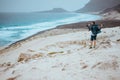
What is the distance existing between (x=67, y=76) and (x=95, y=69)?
1516mm

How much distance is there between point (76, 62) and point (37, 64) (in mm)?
2650

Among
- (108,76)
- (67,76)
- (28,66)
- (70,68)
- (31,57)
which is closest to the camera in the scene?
(108,76)

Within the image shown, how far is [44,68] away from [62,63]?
1163 millimetres

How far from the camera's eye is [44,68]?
1250 cm

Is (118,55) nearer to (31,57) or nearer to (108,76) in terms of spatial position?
(108,76)

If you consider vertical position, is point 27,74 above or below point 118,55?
below

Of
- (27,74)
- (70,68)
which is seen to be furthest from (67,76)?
(27,74)

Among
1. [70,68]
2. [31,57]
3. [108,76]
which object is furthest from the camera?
[31,57]

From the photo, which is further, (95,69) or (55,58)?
(55,58)

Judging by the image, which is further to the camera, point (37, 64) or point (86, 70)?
point (37, 64)

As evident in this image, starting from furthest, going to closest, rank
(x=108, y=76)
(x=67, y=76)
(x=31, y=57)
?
(x=31, y=57) → (x=67, y=76) → (x=108, y=76)

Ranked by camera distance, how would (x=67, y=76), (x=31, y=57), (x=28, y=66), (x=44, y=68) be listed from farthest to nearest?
(x=31, y=57) < (x=28, y=66) < (x=44, y=68) < (x=67, y=76)

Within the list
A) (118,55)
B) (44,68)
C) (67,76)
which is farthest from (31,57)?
(118,55)

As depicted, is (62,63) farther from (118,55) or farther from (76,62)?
(118,55)
